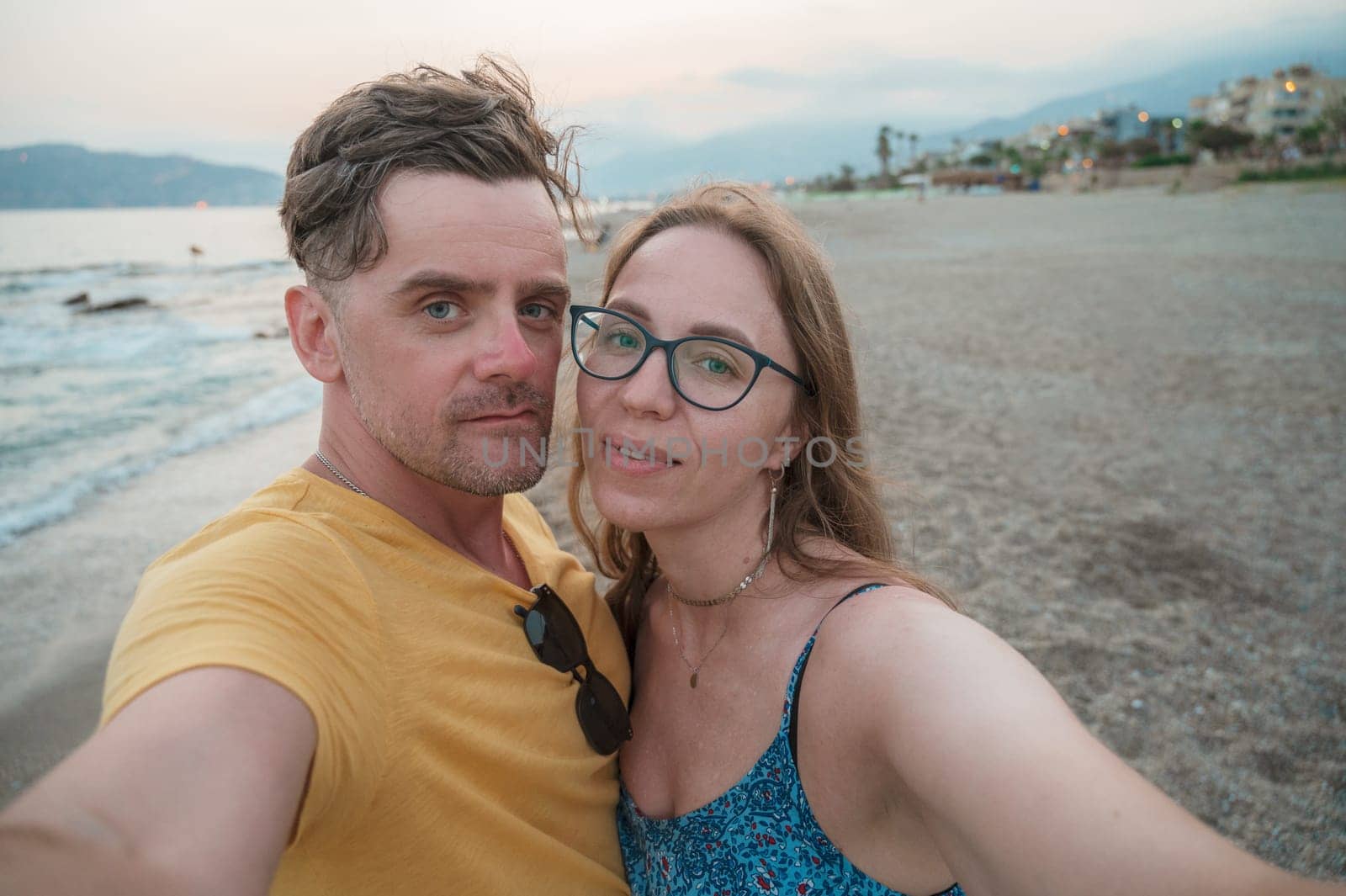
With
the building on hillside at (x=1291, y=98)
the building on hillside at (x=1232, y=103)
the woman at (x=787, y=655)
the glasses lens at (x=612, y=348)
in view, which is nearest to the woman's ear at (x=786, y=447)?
the woman at (x=787, y=655)

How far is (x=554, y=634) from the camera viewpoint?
1.92 metres

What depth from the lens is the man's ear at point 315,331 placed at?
2031mm

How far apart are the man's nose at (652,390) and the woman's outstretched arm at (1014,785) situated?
82 cm

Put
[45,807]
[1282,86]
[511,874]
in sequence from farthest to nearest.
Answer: [1282,86]
[511,874]
[45,807]

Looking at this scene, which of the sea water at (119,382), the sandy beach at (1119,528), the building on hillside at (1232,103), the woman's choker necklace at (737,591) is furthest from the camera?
the building on hillside at (1232,103)

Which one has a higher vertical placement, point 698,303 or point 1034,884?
point 698,303

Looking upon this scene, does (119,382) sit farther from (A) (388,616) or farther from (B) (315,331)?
(A) (388,616)

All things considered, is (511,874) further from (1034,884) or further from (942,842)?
(1034,884)

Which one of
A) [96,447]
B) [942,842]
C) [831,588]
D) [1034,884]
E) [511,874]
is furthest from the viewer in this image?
[96,447]

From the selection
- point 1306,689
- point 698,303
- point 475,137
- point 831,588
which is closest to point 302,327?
point 475,137

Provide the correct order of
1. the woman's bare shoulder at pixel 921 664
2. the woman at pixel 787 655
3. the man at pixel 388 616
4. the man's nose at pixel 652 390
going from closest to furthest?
1. the man at pixel 388 616
2. the woman at pixel 787 655
3. the woman's bare shoulder at pixel 921 664
4. the man's nose at pixel 652 390

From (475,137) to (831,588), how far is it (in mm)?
1514

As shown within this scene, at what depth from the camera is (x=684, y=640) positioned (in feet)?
7.75

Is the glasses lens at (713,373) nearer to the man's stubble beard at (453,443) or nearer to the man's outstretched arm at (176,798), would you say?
the man's stubble beard at (453,443)
